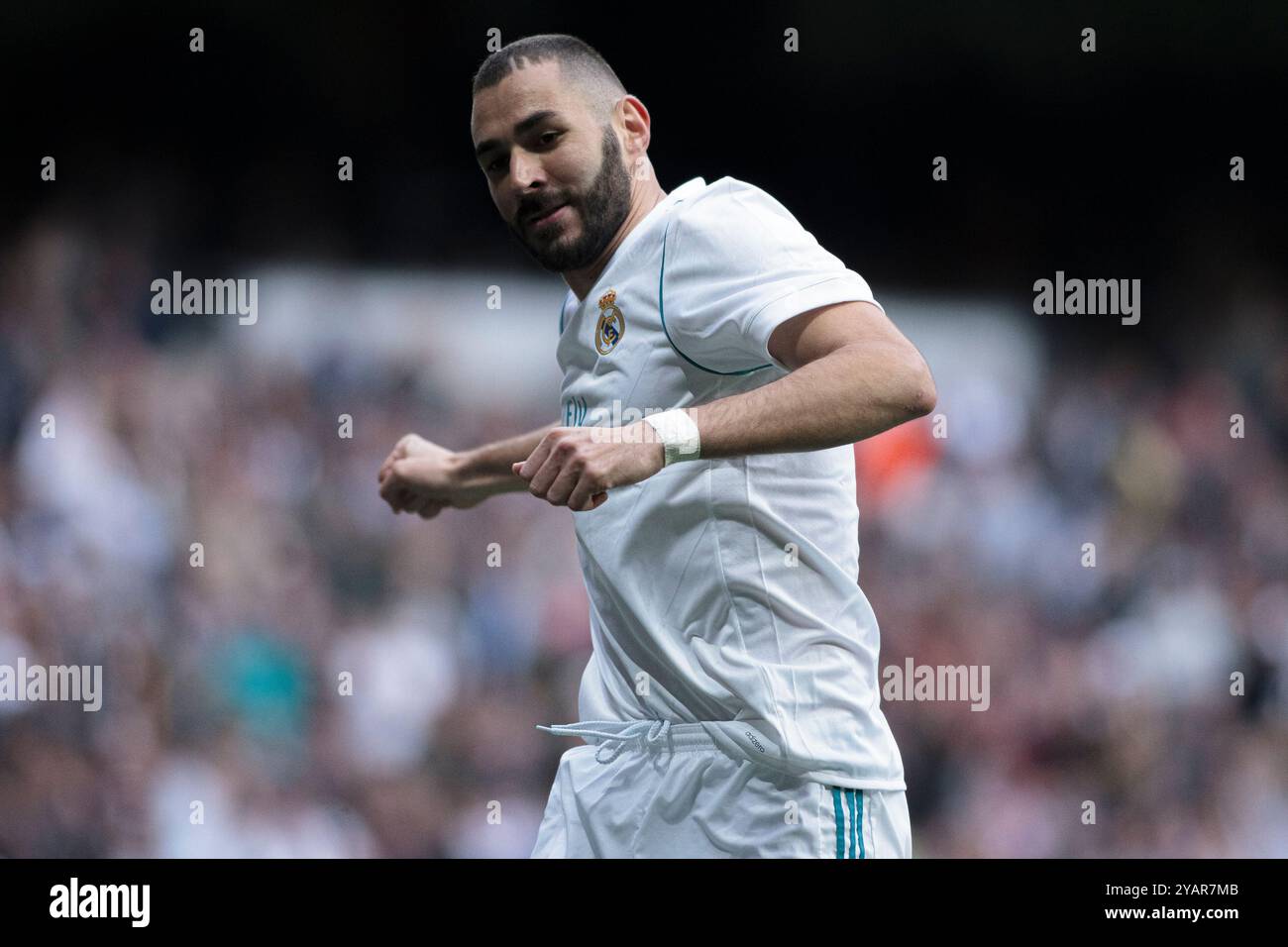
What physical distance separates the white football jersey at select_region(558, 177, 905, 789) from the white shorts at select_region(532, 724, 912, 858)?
0.11ft

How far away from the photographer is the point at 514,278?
19.1 feet

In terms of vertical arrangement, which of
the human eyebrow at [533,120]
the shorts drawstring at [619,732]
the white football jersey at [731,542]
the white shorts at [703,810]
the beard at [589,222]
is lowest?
the white shorts at [703,810]

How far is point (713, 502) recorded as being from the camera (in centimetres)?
207

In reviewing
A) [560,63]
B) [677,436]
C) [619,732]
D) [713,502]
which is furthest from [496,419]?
[677,436]

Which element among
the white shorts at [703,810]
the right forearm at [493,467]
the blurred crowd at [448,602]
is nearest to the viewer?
the white shorts at [703,810]

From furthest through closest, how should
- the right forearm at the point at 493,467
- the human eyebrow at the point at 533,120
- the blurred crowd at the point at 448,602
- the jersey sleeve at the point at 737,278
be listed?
the blurred crowd at the point at 448,602
the right forearm at the point at 493,467
the human eyebrow at the point at 533,120
the jersey sleeve at the point at 737,278

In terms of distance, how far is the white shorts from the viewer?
202cm

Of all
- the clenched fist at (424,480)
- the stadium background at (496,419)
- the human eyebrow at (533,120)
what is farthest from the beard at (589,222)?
the stadium background at (496,419)

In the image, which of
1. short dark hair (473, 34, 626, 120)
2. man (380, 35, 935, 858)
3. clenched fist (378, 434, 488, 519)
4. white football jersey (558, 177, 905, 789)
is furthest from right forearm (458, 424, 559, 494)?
short dark hair (473, 34, 626, 120)

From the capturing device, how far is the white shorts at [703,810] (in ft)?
6.63

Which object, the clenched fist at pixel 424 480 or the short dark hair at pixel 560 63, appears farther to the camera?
the clenched fist at pixel 424 480

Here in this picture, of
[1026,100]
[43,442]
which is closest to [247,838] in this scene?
[43,442]

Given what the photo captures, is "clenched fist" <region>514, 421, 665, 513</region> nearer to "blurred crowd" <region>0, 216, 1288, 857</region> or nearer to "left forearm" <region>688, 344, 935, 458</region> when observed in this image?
"left forearm" <region>688, 344, 935, 458</region>

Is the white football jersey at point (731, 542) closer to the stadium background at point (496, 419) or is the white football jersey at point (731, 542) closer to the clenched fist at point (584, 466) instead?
the clenched fist at point (584, 466)
